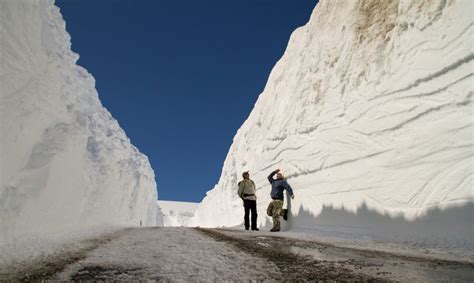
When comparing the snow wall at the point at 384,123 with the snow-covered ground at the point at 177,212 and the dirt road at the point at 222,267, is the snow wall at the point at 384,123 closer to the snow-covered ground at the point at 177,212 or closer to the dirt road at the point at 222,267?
the dirt road at the point at 222,267

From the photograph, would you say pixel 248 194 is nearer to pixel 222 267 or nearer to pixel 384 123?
pixel 384 123

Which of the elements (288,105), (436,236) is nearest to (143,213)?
(288,105)

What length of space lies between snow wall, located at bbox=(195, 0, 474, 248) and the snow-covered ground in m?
54.5

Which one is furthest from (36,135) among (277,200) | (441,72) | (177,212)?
(177,212)

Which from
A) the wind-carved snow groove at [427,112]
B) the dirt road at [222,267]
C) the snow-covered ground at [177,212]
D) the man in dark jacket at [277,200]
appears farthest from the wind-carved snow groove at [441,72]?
the snow-covered ground at [177,212]

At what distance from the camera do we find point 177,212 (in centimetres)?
7375

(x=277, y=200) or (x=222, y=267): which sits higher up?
(x=277, y=200)

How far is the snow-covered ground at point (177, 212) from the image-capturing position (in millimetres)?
69900

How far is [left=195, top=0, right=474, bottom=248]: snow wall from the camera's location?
7.04m

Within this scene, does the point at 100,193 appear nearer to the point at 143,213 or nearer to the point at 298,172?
the point at 298,172

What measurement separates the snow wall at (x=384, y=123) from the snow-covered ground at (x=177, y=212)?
179 feet

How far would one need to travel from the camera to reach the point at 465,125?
22.3 ft

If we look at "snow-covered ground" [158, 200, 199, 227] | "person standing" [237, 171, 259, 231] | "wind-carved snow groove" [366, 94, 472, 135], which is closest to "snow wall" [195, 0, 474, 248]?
"wind-carved snow groove" [366, 94, 472, 135]

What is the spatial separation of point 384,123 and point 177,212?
67775mm
